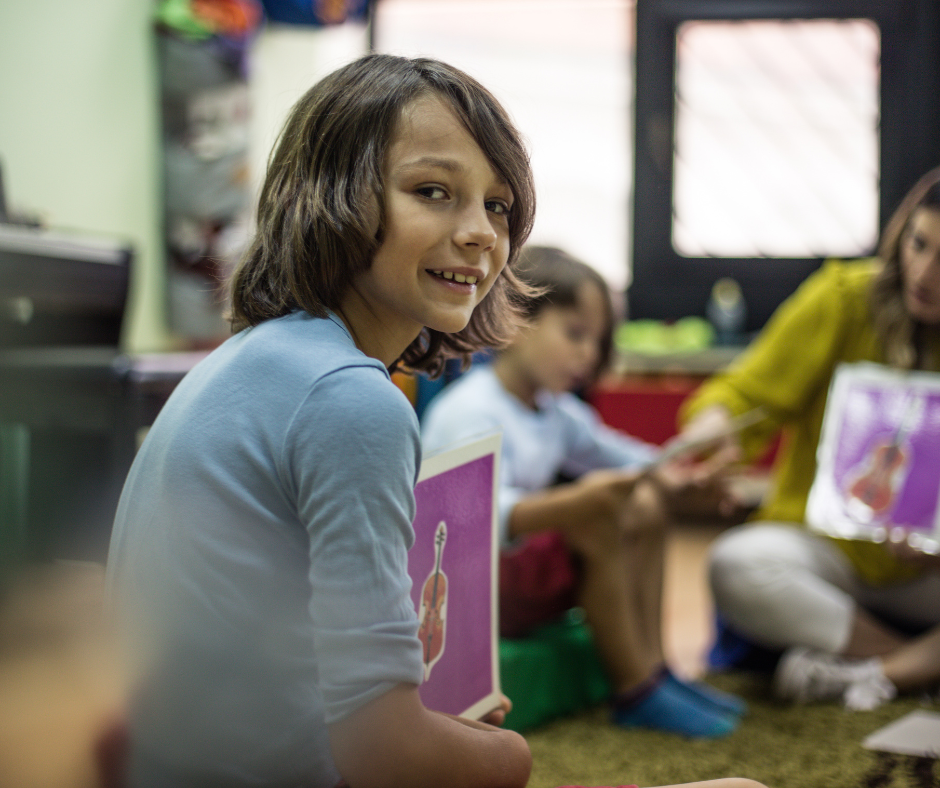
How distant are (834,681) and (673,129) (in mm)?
2425

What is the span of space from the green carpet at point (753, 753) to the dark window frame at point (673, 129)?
85.6 inches

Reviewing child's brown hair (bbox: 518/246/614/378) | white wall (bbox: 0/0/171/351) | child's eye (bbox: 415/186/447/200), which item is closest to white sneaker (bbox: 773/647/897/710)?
child's brown hair (bbox: 518/246/614/378)

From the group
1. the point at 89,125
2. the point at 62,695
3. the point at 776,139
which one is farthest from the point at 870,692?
the point at 776,139

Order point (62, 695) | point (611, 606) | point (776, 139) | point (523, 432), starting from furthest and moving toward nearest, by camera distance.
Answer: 1. point (776, 139)
2. point (523, 432)
3. point (611, 606)
4. point (62, 695)

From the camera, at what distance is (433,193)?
0.64 m

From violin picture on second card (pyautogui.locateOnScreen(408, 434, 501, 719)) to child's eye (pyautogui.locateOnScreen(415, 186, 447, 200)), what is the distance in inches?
7.5

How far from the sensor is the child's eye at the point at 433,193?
64cm

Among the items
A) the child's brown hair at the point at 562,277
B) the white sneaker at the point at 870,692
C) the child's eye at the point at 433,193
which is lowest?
the white sneaker at the point at 870,692

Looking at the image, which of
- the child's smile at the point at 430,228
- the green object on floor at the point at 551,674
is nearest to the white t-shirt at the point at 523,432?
the green object on floor at the point at 551,674

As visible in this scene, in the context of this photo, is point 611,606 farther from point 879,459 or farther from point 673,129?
point 673,129

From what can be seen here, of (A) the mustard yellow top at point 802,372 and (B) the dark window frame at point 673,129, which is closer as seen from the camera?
(A) the mustard yellow top at point 802,372

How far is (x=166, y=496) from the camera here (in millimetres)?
571

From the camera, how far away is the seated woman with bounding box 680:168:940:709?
151 cm

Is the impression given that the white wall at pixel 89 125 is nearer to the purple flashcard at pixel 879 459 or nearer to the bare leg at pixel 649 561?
the bare leg at pixel 649 561
